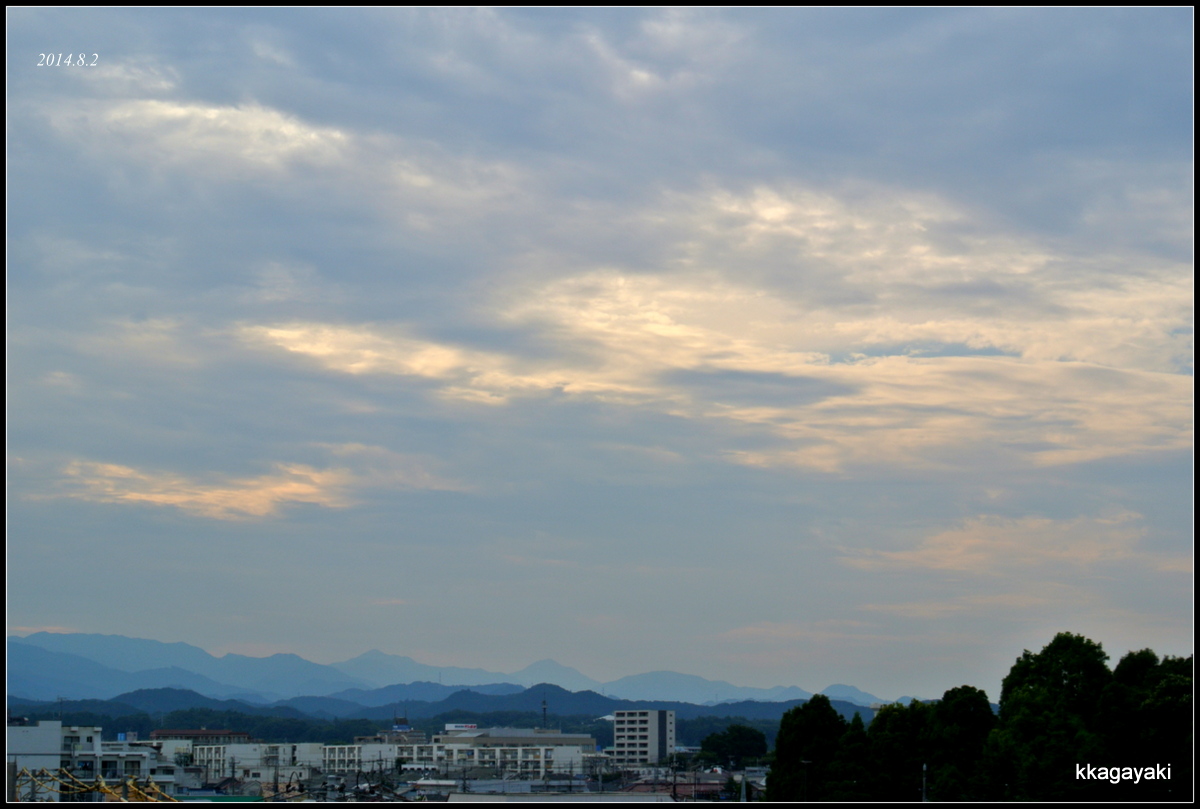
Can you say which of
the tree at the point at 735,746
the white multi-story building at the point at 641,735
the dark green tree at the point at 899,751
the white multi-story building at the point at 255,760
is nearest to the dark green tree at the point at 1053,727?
the dark green tree at the point at 899,751

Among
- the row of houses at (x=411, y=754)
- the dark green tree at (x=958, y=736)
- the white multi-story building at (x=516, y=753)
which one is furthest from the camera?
the white multi-story building at (x=516, y=753)

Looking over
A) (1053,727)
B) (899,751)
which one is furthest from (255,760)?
(1053,727)

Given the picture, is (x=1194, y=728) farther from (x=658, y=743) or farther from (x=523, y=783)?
(x=658, y=743)

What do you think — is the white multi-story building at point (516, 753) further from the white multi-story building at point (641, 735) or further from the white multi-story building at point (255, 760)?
the white multi-story building at point (641, 735)

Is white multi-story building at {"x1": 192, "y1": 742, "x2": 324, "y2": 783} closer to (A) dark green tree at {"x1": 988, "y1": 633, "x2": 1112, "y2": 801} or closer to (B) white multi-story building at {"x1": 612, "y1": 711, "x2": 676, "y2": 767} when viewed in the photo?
(B) white multi-story building at {"x1": 612, "y1": 711, "x2": 676, "y2": 767}

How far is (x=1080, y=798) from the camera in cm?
3134

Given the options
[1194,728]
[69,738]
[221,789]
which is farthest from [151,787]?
[1194,728]

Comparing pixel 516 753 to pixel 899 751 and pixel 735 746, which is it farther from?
pixel 899 751

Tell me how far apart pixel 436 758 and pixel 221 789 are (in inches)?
1802

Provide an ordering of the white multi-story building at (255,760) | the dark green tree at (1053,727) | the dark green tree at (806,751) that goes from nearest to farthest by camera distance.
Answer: the dark green tree at (1053,727), the dark green tree at (806,751), the white multi-story building at (255,760)

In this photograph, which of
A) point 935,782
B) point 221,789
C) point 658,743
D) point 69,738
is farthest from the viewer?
point 658,743

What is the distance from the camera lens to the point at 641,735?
152750 mm

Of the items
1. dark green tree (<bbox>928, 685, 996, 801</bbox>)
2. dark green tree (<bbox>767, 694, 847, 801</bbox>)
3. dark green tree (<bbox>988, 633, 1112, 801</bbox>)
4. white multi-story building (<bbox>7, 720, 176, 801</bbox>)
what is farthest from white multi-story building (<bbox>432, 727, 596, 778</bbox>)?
dark green tree (<bbox>988, 633, 1112, 801</bbox>)

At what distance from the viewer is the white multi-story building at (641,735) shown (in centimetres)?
15200
